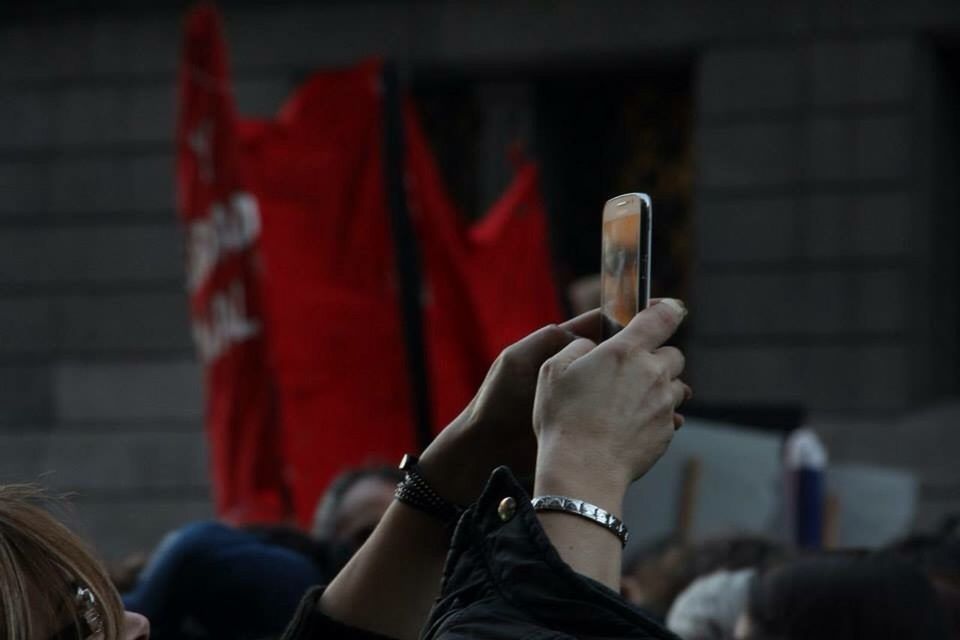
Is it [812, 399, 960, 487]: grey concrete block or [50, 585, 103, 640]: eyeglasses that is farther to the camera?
[812, 399, 960, 487]: grey concrete block

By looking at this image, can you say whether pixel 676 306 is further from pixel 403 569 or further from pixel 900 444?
pixel 900 444

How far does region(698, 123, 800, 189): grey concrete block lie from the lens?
11.0m

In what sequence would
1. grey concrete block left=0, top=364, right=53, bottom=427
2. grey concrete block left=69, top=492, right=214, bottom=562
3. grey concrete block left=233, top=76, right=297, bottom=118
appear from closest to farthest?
grey concrete block left=69, top=492, right=214, bottom=562 < grey concrete block left=233, top=76, right=297, bottom=118 < grey concrete block left=0, top=364, right=53, bottom=427

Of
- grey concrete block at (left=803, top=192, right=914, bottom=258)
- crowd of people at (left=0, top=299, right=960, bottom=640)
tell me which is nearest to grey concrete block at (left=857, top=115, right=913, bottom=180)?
grey concrete block at (left=803, top=192, right=914, bottom=258)

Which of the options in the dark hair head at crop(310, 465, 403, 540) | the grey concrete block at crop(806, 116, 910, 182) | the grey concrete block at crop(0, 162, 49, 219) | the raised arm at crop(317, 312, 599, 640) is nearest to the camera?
the raised arm at crop(317, 312, 599, 640)

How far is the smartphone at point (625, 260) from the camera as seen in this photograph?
5.71ft

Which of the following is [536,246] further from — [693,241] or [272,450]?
[693,241]

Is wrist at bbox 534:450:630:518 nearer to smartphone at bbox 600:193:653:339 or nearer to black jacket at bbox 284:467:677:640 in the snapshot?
black jacket at bbox 284:467:677:640

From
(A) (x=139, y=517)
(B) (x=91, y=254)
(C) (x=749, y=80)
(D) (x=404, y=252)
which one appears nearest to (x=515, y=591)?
(D) (x=404, y=252)

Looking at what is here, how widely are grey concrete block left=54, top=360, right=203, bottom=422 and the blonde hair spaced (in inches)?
407

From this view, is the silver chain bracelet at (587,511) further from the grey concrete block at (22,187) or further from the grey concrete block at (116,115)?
the grey concrete block at (22,187)

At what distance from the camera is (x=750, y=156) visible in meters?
11.1

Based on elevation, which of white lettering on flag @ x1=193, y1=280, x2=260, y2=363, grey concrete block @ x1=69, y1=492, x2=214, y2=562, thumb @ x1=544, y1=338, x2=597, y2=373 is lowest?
grey concrete block @ x1=69, y1=492, x2=214, y2=562

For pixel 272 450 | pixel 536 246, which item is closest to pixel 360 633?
pixel 272 450
